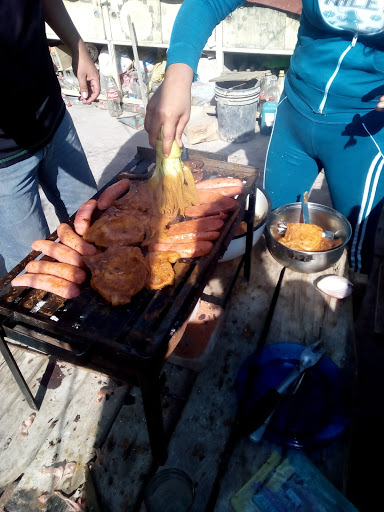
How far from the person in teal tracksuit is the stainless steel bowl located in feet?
0.43

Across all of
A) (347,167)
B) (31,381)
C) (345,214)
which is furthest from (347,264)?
(31,381)

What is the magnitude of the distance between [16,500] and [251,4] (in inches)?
373

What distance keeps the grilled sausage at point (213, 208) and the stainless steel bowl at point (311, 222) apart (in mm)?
780

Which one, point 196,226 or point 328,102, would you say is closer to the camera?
point 196,226

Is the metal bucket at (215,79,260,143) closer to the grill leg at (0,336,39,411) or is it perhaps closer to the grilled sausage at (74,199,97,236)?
the grilled sausage at (74,199,97,236)

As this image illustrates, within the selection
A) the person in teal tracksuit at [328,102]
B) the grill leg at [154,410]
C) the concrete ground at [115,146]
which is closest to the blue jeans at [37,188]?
the person in teal tracksuit at [328,102]

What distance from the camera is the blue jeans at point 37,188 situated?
9.92 feet

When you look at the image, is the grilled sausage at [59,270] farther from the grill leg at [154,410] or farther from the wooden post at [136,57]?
the wooden post at [136,57]

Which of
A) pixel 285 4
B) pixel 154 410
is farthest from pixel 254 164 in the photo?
pixel 154 410

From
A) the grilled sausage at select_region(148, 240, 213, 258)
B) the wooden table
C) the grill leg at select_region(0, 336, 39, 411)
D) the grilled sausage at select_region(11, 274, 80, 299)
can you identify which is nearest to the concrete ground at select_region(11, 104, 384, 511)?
the wooden table

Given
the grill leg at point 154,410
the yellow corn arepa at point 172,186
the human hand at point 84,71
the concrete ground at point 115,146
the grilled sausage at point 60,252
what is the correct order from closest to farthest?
the grill leg at point 154,410 < the grilled sausage at point 60,252 < the yellow corn arepa at point 172,186 < the human hand at point 84,71 < the concrete ground at point 115,146

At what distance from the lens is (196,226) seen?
8.29ft

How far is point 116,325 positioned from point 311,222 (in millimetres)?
2546

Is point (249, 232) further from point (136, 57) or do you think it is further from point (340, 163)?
point (136, 57)
